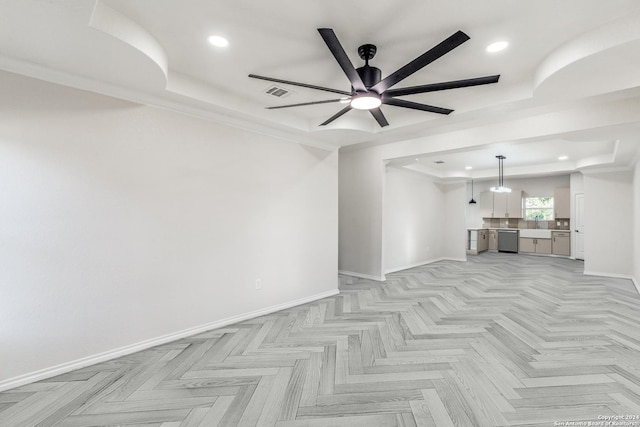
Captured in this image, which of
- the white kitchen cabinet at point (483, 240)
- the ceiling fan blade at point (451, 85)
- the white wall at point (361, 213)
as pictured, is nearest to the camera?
the ceiling fan blade at point (451, 85)

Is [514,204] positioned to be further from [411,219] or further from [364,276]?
[364,276]

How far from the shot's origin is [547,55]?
2.49 meters

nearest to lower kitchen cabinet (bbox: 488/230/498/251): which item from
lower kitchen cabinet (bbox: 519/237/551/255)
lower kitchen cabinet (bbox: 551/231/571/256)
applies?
lower kitchen cabinet (bbox: 519/237/551/255)

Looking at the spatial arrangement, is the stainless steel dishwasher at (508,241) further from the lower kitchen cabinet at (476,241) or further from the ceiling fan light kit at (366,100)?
the ceiling fan light kit at (366,100)

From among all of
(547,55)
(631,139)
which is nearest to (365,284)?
(547,55)

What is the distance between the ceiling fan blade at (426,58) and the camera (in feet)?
5.72

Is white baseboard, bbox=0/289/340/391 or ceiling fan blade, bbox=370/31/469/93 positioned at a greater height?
ceiling fan blade, bbox=370/31/469/93

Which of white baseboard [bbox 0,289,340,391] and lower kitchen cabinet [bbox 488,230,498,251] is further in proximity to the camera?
lower kitchen cabinet [bbox 488,230,498,251]

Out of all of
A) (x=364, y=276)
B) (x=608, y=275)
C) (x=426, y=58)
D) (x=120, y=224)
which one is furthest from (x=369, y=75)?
(x=608, y=275)

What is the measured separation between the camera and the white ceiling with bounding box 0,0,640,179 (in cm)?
192

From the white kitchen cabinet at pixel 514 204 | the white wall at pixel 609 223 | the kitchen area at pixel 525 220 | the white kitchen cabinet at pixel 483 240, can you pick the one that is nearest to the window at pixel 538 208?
the kitchen area at pixel 525 220

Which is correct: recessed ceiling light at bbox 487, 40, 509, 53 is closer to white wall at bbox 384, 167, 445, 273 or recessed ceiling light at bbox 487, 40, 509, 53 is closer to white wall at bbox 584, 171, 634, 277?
white wall at bbox 384, 167, 445, 273

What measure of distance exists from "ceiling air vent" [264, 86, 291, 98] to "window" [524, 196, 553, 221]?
33.6 ft

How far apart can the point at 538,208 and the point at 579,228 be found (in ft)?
5.23
